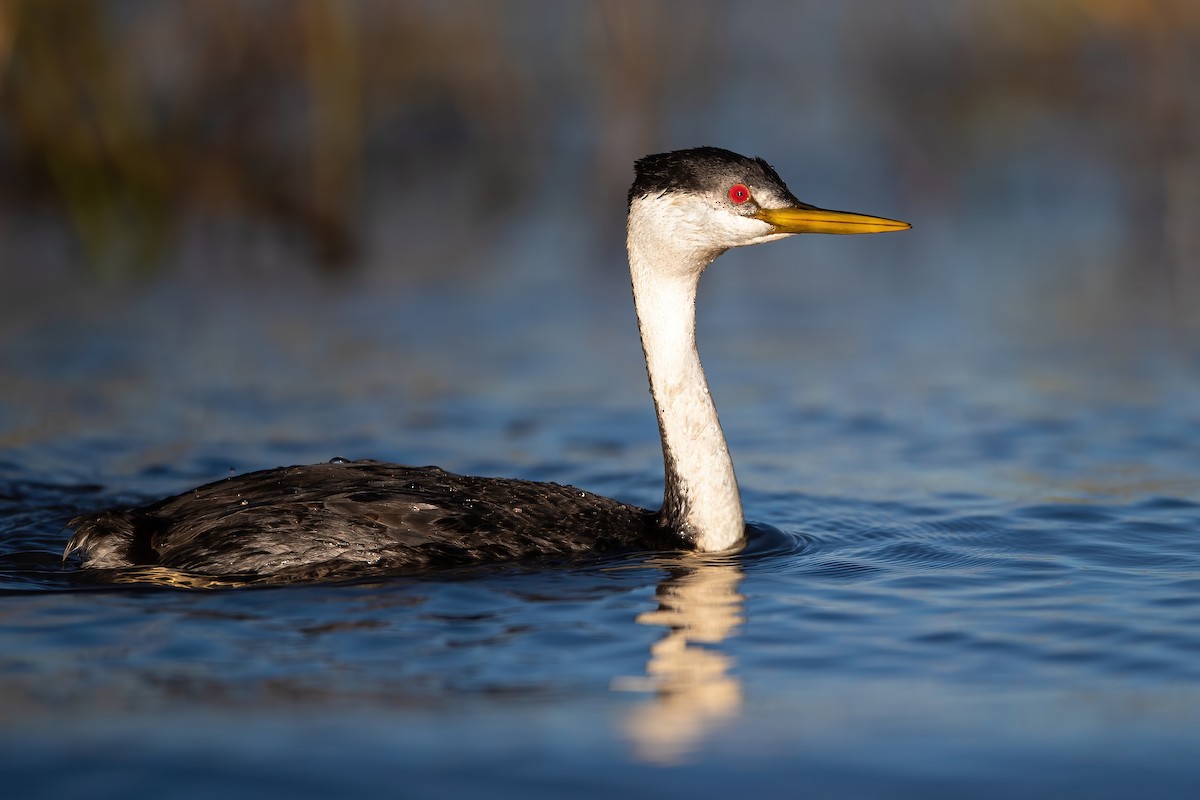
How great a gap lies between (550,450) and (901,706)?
5.33 metres

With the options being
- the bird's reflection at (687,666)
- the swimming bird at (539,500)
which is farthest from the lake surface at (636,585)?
the swimming bird at (539,500)

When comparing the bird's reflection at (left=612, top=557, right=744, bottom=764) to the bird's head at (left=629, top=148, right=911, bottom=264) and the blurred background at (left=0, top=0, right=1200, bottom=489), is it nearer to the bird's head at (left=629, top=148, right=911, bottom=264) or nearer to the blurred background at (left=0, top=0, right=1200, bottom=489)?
the bird's head at (left=629, top=148, right=911, bottom=264)

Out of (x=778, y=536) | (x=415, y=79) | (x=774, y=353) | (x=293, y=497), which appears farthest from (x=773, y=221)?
(x=415, y=79)

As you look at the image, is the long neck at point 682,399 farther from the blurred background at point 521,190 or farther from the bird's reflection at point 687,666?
the blurred background at point 521,190

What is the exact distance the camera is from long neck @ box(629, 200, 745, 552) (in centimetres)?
830

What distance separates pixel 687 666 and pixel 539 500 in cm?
196

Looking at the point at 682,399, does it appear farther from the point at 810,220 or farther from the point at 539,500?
the point at 810,220

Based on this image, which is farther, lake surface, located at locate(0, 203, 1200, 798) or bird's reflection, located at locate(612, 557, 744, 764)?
bird's reflection, located at locate(612, 557, 744, 764)

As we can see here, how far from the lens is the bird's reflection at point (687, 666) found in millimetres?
5754

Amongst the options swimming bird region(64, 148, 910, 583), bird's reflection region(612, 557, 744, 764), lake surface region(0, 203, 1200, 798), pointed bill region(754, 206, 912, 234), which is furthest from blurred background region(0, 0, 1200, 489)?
bird's reflection region(612, 557, 744, 764)

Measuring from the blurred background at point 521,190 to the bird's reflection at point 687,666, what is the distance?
4.30 metres

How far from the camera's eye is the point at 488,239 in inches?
745

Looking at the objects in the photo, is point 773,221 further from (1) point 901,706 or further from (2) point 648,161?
(1) point 901,706

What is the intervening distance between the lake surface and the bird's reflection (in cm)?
2
